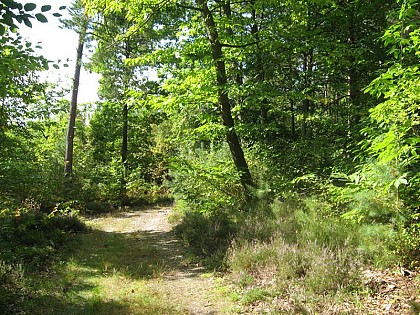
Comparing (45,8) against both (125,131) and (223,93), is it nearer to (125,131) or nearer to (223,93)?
(223,93)

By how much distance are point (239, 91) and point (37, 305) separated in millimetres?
6365

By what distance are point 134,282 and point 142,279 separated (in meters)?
0.22

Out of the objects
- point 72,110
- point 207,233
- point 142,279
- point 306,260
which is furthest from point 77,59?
point 306,260

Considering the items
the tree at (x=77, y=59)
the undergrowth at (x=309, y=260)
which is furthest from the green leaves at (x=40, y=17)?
→ the tree at (x=77, y=59)

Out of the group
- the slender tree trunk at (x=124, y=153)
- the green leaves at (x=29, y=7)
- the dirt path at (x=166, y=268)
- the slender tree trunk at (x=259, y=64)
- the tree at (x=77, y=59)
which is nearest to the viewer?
the green leaves at (x=29, y=7)

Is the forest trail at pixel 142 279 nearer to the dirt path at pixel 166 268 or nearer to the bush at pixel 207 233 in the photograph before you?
the dirt path at pixel 166 268

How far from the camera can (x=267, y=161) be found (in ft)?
35.1

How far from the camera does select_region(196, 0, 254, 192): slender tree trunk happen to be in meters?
8.92

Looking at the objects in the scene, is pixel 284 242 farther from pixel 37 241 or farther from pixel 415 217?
pixel 37 241

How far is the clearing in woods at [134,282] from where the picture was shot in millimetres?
5160

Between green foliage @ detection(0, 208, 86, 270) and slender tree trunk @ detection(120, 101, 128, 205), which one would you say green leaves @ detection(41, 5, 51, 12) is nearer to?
green foliage @ detection(0, 208, 86, 270)

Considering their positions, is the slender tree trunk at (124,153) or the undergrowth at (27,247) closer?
the undergrowth at (27,247)

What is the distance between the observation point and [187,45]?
9234 mm

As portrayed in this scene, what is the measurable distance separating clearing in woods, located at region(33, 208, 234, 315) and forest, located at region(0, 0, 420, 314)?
15cm
